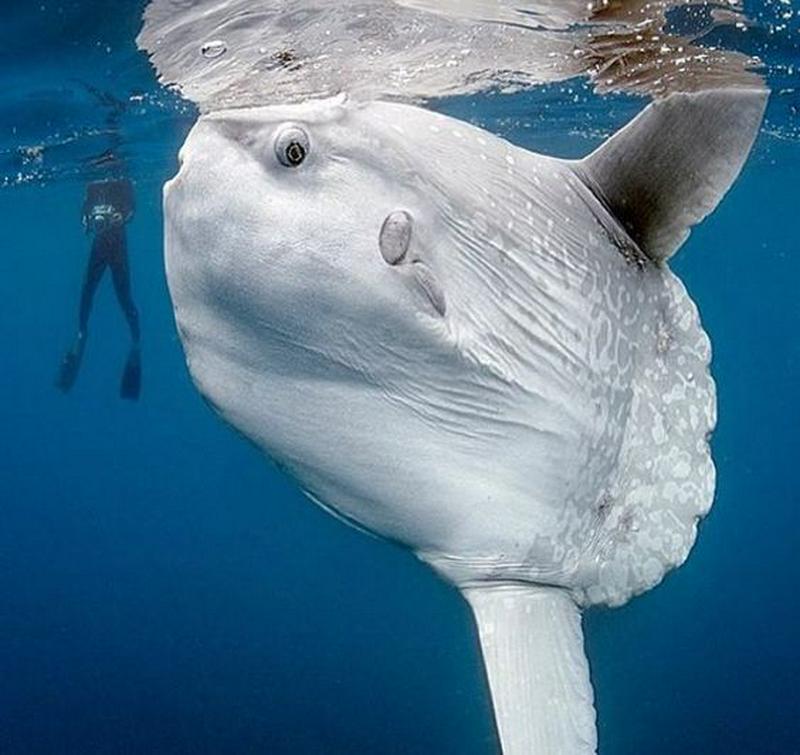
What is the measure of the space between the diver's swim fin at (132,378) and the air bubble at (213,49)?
20.9 ft

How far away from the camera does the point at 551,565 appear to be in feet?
8.05

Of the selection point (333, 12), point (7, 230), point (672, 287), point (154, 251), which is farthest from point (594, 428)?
point (154, 251)

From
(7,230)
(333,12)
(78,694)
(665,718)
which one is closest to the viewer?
(333,12)

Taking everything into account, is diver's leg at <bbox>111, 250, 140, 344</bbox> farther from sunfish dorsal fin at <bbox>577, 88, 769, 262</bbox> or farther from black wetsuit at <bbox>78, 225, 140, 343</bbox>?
sunfish dorsal fin at <bbox>577, 88, 769, 262</bbox>

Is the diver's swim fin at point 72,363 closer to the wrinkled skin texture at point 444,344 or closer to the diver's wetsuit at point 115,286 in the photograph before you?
the diver's wetsuit at point 115,286

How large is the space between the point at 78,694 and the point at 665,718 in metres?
8.68

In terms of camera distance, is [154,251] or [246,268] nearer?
[246,268]

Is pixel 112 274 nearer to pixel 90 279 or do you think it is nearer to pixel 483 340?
pixel 90 279

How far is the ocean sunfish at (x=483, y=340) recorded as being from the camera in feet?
6.90

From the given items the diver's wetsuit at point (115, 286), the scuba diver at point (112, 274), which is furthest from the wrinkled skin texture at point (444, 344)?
the diver's wetsuit at point (115, 286)

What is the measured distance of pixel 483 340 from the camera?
2303 mm

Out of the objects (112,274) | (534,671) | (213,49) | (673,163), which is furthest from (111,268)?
(534,671)

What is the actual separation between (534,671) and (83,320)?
1284 cm

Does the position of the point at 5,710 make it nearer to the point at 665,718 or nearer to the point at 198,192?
the point at 665,718
